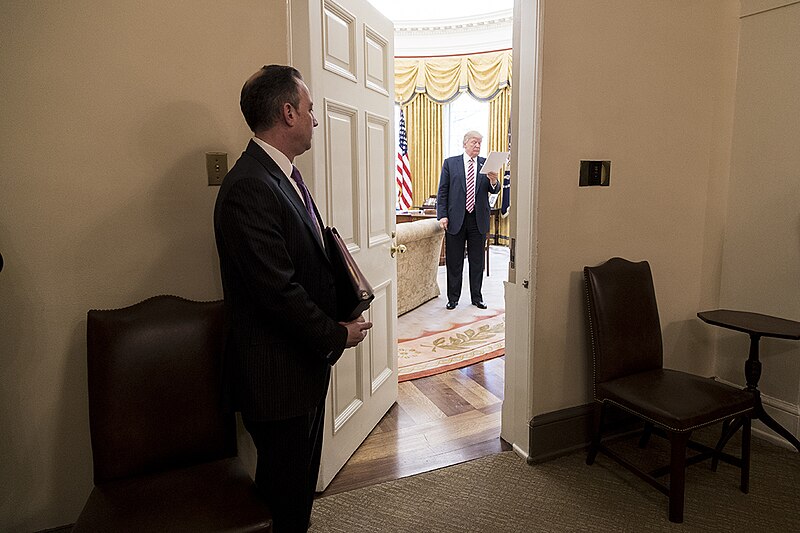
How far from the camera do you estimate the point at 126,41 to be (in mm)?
1802

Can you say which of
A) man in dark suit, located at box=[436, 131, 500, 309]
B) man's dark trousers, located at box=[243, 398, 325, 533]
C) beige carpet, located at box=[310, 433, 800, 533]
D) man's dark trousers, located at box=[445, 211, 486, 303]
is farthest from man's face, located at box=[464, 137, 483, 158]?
man's dark trousers, located at box=[243, 398, 325, 533]

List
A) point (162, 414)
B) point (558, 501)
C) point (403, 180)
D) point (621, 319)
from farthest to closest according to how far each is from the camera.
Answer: point (403, 180)
point (621, 319)
point (558, 501)
point (162, 414)

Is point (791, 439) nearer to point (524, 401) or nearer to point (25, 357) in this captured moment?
point (524, 401)

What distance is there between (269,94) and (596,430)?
1.99 meters

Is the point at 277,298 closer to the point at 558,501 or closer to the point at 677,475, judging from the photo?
the point at 558,501

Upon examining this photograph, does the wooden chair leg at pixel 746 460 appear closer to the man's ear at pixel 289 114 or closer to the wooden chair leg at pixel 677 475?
the wooden chair leg at pixel 677 475

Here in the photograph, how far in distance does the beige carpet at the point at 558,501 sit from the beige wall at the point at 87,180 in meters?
1.03

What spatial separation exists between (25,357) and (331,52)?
1583 mm

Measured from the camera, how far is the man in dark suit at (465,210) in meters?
5.48

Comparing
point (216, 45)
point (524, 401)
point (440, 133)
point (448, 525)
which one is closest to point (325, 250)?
point (216, 45)

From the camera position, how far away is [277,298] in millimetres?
1462

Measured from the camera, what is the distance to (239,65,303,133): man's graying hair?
62.5 inches

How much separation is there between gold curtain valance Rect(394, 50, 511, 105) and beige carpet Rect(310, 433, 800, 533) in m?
7.41

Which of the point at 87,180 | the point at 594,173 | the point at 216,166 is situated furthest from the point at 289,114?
the point at 594,173
